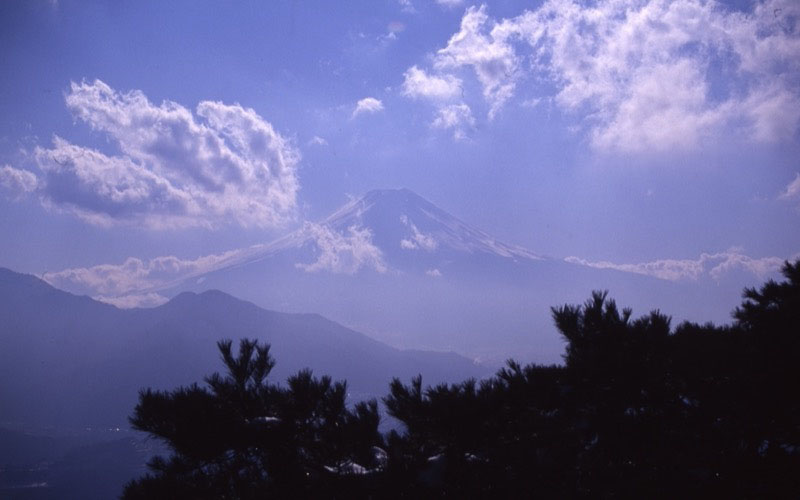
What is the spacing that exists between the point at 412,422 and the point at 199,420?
1.72m

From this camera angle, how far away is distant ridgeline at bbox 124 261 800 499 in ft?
9.87

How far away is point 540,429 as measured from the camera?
335cm

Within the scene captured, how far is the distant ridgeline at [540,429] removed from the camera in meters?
3.01

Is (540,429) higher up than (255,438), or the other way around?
(540,429)

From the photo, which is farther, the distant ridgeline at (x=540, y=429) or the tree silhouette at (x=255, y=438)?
the tree silhouette at (x=255, y=438)

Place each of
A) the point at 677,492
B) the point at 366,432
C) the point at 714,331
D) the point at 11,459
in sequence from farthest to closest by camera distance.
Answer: the point at 11,459 < the point at 714,331 < the point at 366,432 < the point at 677,492

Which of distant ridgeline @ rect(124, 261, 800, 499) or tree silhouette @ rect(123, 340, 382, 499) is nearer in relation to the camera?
→ distant ridgeline @ rect(124, 261, 800, 499)

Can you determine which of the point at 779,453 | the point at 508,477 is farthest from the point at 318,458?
the point at 779,453

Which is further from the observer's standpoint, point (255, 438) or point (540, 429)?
point (255, 438)

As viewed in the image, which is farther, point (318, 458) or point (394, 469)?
point (318, 458)

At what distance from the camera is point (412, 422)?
141 inches

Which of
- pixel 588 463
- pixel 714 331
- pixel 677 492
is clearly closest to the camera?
pixel 677 492

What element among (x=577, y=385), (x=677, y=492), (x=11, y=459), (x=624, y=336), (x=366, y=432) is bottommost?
(x=11, y=459)

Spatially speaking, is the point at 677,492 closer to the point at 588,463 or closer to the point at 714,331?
the point at 588,463
